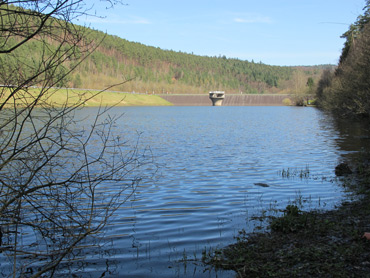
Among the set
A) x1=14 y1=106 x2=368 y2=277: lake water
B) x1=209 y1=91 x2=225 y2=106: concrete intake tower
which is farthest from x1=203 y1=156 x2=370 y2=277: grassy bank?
x1=209 y1=91 x2=225 y2=106: concrete intake tower

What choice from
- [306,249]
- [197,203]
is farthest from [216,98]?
[306,249]

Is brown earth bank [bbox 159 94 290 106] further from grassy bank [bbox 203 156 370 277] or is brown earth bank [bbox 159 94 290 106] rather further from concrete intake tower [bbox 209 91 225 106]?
grassy bank [bbox 203 156 370 277]

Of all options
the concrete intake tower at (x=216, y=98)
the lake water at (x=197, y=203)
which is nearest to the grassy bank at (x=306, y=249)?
the lake water at (x=197, y=203)

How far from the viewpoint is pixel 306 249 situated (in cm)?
652

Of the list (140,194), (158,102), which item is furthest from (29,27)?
(158,102)

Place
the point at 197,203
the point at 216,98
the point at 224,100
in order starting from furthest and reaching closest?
the point at 224,100
the point at 216,98
the point at 197,203

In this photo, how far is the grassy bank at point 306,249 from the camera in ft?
18.9

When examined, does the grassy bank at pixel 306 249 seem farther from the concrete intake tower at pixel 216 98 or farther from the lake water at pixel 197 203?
the concrete intake tower at pixel 216 98

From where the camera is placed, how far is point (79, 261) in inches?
280

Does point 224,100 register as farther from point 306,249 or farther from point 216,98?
point 306,249

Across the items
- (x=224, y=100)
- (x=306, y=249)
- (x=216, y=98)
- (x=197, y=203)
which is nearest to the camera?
(x=306, y=249)

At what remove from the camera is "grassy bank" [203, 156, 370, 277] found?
18.9ft

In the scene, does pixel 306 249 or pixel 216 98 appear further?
pixel 216 98

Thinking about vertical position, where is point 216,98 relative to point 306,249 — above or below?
above
